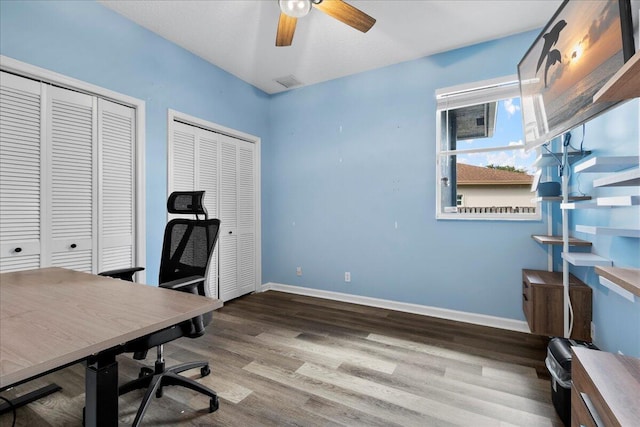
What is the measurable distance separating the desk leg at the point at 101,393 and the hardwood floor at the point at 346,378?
76 cm

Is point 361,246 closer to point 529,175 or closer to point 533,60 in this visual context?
point 529,175

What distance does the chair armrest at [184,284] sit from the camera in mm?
1587

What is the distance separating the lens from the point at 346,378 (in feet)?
6.85

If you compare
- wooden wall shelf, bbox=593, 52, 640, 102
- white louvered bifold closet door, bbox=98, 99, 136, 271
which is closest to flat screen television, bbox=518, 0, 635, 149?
wooden wall shelf, bbox=593, 52, 640, 102

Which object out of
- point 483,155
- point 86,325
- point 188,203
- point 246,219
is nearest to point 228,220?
point 246,219

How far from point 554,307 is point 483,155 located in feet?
5.38

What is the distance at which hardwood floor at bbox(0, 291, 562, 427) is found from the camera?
169 cm

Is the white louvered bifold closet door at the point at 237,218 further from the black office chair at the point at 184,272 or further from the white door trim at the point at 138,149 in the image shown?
the black office chair at the point at 184,272

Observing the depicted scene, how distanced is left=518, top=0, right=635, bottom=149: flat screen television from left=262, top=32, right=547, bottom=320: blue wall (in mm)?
1170

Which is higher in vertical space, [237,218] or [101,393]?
[237,218]

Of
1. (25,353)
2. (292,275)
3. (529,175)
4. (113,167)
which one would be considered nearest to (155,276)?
(113,167)


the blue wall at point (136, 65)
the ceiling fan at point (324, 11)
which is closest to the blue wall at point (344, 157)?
the blue wall at point (136, 65)

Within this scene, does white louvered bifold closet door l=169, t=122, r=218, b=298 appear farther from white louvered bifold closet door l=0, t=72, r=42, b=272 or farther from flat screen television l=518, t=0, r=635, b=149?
flat screen television l=518, t=0, r=635, b=149

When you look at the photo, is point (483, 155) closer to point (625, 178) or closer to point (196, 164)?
point (625, 178)
